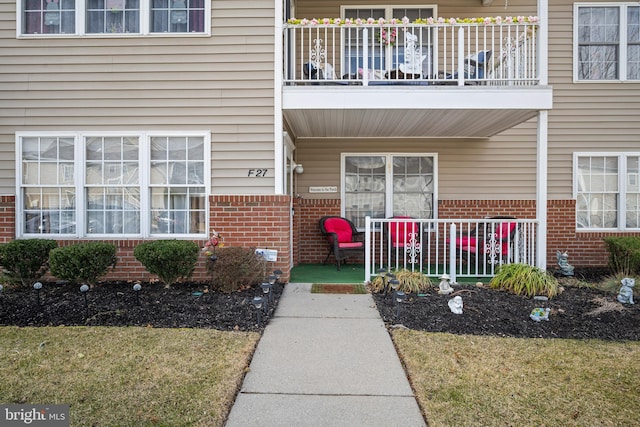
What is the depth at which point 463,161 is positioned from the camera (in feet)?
26.4

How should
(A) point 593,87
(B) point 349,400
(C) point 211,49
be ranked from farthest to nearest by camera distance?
1. (A) point 593,87
2. (C) point 211,49
3. (B) point 349,400

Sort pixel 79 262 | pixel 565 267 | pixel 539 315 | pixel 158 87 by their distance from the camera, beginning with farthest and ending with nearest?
pixel 565 267
pixel 158 87
pixel 79 262
pixel 539 315

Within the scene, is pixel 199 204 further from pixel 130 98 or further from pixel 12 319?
pixel 12 319

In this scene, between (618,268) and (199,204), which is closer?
(199,204)

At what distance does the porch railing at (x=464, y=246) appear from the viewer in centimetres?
600

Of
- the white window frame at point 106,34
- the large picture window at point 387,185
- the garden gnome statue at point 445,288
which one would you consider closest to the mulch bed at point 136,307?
the garden gnome statue at point 445,288

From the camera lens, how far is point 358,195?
8219 millimetres

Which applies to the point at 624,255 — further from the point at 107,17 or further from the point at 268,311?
the point at 107,17

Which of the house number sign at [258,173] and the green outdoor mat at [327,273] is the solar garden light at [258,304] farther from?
the house number sign at [258,173]

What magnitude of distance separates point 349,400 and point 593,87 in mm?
8094

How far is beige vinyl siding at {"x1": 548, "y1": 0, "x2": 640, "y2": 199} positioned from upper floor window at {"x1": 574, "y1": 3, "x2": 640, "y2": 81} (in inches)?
7.3

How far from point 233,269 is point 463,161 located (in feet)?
17.4

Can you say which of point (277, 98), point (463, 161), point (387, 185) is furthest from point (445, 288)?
point (277, 98)

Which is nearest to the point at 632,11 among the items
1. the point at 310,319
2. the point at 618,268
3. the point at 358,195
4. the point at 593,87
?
the point at 593,87
